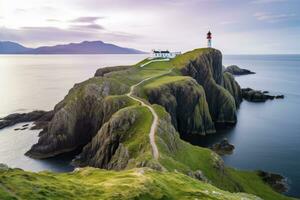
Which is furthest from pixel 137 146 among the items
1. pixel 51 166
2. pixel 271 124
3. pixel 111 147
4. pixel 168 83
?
pixel 271 124

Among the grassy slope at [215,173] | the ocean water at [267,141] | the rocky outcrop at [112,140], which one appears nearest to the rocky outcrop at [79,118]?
the rocky outcrop at [112,140]

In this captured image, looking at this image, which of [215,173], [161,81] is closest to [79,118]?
[161,81]

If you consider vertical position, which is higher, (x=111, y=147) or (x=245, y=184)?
(x=111, y=147)

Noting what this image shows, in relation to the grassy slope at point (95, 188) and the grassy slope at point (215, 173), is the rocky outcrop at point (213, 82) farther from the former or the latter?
the grassy slope at point (95, 188)

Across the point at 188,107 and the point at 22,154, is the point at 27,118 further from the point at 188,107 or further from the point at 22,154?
the point at 188,107

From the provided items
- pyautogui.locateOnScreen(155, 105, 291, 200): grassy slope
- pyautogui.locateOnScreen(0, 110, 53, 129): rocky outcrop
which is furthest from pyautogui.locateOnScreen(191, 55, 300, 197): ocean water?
pyautogui.locateOnScreen(0, 110, 53, 129): rocky outcrop

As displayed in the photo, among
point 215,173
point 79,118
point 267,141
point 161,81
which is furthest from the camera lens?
point 161,81

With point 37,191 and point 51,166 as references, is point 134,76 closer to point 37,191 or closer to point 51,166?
point 51,166
